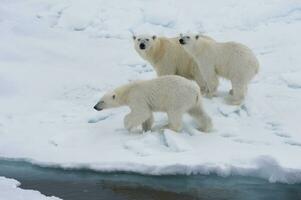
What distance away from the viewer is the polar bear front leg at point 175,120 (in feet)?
25.1

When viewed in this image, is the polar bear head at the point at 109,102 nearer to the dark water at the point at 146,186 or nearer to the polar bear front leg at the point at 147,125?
the polar bear front leg at the point at 147,125

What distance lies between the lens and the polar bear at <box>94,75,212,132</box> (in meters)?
7.63

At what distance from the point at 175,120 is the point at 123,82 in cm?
293

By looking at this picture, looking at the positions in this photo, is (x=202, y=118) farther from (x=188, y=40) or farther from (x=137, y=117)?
(x=188, y=40)

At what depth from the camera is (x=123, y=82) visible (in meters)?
10.5

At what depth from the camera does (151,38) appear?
902 cm

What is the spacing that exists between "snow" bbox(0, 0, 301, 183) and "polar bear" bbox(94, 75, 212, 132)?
17 centimetres

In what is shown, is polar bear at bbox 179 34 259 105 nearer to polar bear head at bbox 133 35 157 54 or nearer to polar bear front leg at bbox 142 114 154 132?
polar bear head at bbox 133 35 157 54

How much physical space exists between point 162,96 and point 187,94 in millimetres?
325

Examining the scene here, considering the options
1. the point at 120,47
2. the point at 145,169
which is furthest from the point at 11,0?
the point at 145,169

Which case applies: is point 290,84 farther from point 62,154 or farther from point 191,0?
point 191,0

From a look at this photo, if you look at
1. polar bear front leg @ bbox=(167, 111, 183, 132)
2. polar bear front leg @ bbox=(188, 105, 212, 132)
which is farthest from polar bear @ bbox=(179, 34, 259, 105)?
polar bear front leg @ bbox=(167, 111, 183, 132)

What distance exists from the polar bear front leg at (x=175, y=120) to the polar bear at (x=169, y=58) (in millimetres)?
1531

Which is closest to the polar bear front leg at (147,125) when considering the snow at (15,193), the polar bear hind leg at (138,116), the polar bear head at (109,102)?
the polar bear hind leg at (138,116)
